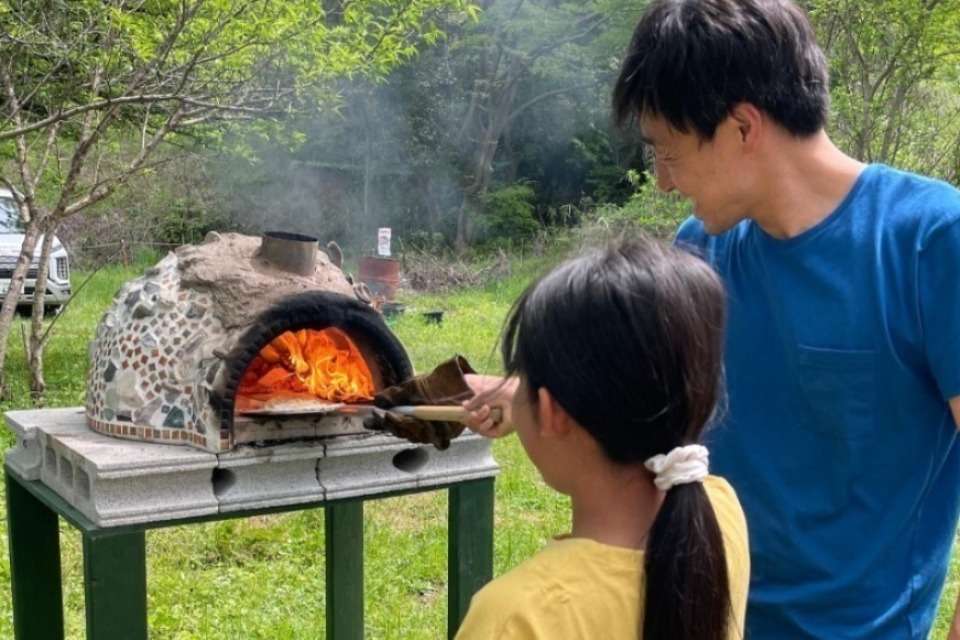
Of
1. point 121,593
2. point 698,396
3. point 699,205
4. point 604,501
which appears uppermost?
point 699,205

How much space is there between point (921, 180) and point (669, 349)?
63 centimetres

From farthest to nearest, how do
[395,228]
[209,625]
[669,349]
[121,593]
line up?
[395,228], [209,625], [121,593], [669,349]

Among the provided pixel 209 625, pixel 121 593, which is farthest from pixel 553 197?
pixel 121 593

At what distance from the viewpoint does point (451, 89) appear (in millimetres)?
17031

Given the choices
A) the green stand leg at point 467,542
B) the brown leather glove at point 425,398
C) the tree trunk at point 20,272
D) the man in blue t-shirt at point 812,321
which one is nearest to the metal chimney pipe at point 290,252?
the brown leather glove at point 425,398

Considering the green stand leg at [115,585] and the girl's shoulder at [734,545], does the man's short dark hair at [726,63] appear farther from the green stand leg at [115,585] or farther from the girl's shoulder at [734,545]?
the green stand leg at [115,585]

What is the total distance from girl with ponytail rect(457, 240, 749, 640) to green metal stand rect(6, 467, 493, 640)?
110cm

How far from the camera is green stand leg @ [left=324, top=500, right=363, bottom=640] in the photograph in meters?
2.79

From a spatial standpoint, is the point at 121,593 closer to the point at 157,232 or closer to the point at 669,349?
the point at 669,349

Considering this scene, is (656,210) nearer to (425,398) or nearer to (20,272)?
(20,272)

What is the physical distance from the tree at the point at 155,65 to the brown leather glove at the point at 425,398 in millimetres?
2550

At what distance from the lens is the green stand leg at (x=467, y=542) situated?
8.17 feet

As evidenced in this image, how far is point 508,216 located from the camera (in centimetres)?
1680

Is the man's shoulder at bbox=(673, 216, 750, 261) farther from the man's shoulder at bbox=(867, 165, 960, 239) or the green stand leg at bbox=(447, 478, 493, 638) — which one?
the green stand leg at bbox=(447, 478, 493, 638)
